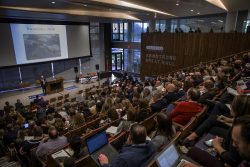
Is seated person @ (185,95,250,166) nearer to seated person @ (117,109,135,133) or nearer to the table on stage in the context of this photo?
seated person @ (117,109,135,133)

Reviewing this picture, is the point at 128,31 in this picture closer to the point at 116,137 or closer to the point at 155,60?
the point at 155,60

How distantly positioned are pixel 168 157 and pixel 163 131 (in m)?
0.52

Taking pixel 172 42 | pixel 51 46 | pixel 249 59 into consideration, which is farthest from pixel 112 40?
pixel 249 59

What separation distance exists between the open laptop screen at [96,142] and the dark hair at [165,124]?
2.53 ft

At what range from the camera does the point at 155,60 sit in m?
12.6

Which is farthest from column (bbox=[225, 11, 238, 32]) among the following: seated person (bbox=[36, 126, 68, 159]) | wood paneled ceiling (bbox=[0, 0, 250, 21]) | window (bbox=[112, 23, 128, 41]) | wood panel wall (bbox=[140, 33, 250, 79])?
seated person (bbox=[36, 126, 68, 159])

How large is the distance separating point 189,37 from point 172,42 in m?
1.13

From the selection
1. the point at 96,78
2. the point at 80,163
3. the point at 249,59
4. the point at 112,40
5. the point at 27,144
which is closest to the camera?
the point at 80,163

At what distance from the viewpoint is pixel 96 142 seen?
7.97 feet

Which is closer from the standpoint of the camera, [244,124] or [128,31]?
[244,124]

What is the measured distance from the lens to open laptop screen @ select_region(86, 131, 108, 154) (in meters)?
2.32

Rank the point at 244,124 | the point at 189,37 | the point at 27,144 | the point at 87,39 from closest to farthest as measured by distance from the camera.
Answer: the point at 244,124 < the point at 27,144 < the point at 189,37 < the point at 87,39

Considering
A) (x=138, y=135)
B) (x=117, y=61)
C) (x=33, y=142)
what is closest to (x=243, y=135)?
(x=138, y=135)

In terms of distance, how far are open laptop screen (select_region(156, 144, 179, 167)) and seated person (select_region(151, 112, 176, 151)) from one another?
12.7 inches
